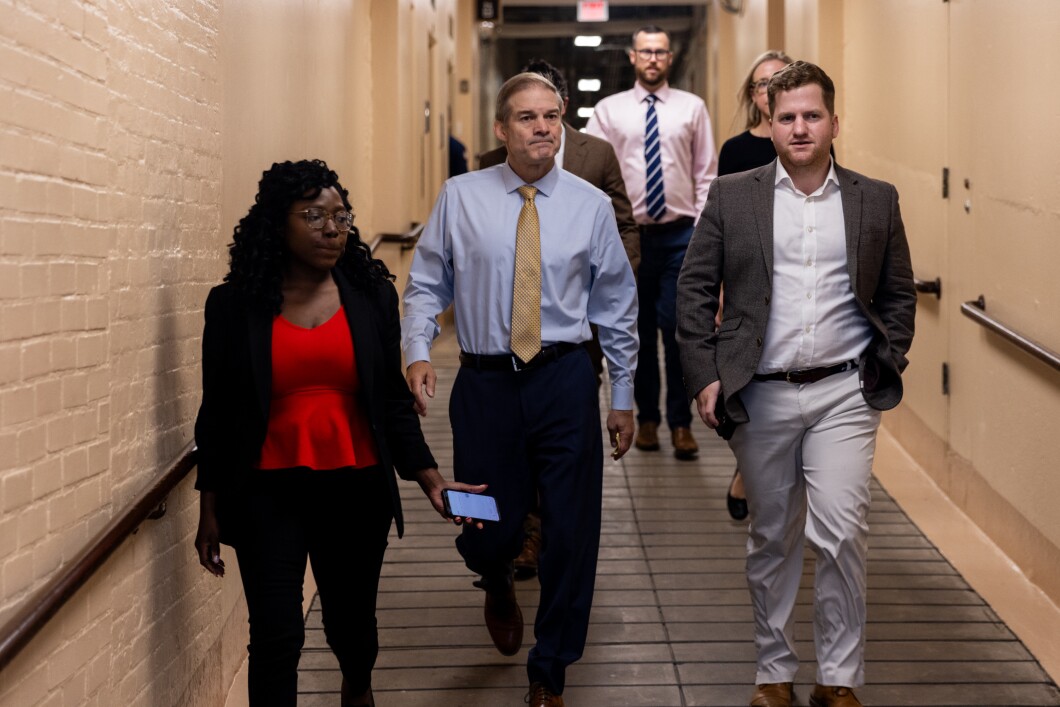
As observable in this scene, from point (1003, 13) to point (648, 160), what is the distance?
1846 mm

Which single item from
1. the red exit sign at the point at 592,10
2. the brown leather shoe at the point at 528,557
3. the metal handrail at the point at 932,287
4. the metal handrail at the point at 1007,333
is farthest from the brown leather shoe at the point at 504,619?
the red exit sign at the point at 592,10

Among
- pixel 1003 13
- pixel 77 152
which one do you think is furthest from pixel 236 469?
pixel 1003 13

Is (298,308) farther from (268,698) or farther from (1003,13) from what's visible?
(1003,13)

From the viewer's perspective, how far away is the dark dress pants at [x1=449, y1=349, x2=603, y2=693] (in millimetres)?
3627

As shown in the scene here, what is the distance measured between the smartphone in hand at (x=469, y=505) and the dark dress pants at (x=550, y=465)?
17.9 inches

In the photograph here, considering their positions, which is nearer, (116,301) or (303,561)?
(116,301)

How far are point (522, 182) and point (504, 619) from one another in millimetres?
1327

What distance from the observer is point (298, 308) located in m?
3.14

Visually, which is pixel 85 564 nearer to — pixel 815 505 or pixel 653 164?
pixel 815 505

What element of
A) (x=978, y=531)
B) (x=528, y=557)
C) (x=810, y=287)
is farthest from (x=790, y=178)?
(x=978, y=531)

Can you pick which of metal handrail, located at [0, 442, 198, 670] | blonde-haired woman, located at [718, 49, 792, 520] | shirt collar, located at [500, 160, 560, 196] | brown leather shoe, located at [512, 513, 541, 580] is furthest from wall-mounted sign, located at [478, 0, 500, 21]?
metal handrail, located at [0, 442, 198, 670]

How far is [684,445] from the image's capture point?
6551mm

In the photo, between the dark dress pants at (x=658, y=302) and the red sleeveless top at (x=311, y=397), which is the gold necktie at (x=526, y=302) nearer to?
the red sleeveless top at (x=311, y=397)

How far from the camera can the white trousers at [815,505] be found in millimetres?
3514
